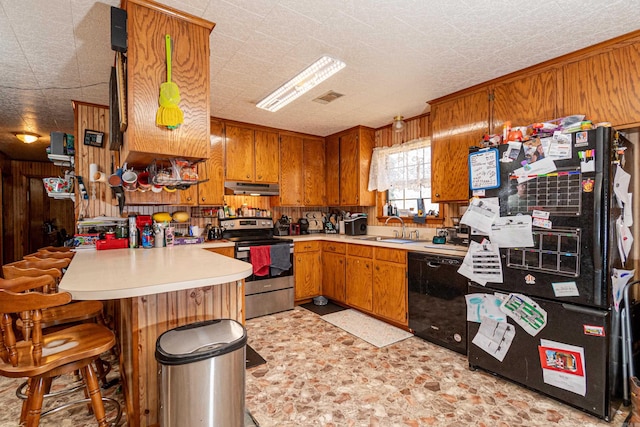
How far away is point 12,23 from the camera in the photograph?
6.37 feet

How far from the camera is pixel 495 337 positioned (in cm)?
235

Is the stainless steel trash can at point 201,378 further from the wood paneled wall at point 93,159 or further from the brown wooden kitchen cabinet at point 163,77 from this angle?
the wood paneled wall at point 93,159

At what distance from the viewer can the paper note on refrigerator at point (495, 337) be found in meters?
2.29

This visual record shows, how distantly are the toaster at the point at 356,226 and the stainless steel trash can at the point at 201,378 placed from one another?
316 cm

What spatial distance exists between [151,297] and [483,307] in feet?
7.68

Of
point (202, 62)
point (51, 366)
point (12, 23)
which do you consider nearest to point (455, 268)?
point (202, 62)

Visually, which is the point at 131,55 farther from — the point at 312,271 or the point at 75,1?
the point at 312,271

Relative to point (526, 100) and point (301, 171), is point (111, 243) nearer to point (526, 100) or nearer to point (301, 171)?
point (301, 171)

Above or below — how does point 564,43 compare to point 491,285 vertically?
above

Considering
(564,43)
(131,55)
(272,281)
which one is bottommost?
(272,281)

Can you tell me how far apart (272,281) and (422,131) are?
2.69 metres

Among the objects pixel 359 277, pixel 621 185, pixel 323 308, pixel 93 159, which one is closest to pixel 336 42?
pixel 621 185

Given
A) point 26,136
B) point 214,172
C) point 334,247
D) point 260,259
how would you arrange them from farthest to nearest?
point 26,136 < point 334,247 < point 214,172 < point 260,259

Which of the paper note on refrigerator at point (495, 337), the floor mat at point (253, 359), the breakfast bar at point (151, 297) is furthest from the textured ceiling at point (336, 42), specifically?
the floor mat at point (253, 359)
